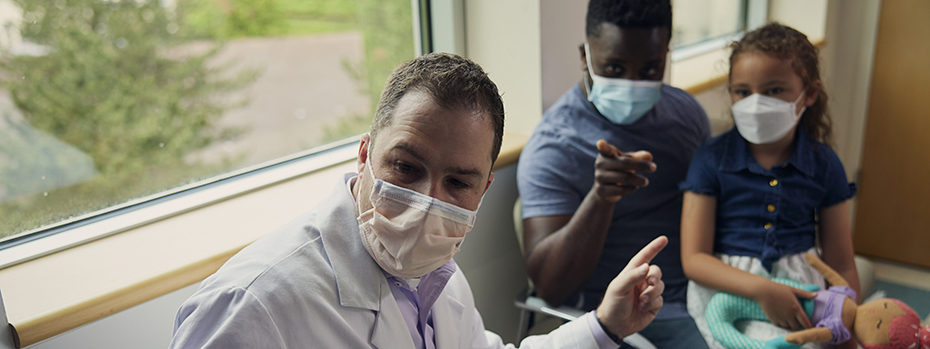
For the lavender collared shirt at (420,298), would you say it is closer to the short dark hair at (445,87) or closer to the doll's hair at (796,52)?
the short dark hair at (445,87)

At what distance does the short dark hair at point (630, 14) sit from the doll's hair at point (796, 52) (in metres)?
0.22

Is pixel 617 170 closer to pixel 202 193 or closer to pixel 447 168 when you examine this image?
pixel 447 168

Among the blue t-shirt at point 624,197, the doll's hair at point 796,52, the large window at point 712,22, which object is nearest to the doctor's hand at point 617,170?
the blue t-shirt at point 624,197

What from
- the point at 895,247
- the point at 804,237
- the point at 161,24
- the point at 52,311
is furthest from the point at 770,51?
the point at 895,247

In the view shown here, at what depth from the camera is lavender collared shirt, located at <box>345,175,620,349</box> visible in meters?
1.10

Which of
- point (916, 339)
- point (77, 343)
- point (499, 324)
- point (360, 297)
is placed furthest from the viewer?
point (499, 324)

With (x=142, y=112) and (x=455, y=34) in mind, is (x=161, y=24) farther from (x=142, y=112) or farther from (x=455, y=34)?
(x=455, y=34)

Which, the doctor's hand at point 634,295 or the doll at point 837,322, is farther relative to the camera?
the doll at point 837,322

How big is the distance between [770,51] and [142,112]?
1.74 metres

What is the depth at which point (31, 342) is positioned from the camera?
106 centimetres

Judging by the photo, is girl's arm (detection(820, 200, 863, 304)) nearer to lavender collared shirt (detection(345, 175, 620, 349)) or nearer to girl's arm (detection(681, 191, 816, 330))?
girl's arm (detection(681, 191, 816, 330))

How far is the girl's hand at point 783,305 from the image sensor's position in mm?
1513

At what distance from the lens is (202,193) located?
1802mm

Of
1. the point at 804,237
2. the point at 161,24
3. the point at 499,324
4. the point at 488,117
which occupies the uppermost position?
the point at 161,24
